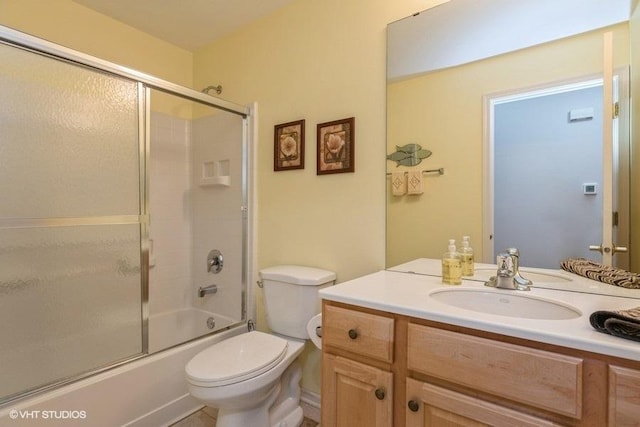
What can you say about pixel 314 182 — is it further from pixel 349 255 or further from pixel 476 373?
pixel 476 373

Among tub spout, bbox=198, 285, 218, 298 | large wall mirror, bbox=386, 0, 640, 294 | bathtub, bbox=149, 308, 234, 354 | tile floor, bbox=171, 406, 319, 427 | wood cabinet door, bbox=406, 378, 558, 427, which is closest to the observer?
wood cabinet door, bbox=406, 378, 558, 427

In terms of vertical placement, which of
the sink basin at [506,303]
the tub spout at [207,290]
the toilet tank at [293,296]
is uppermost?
the sink basin at [506,303]

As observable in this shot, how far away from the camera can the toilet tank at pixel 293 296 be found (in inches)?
64.5

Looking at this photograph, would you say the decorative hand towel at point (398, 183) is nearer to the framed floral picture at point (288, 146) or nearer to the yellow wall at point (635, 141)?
the framed floral picture at point (288, 146)

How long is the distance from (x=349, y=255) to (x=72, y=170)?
1.50m

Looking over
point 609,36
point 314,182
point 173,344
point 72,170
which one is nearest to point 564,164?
point 609,36

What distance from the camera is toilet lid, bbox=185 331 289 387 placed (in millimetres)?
1262

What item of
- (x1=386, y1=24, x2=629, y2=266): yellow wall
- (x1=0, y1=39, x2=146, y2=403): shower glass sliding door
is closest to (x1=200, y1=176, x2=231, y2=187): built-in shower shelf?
(x1=0, y1=39, x2=146, y2=403): shower glass sliding door

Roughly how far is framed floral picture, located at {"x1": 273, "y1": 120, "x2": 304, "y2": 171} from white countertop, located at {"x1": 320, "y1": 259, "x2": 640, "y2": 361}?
0.85 meters

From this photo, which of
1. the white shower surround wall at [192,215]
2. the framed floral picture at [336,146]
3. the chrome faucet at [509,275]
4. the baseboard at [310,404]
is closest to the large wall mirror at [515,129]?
the chrome faucet at [509,275]

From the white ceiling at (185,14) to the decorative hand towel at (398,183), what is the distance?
127cm

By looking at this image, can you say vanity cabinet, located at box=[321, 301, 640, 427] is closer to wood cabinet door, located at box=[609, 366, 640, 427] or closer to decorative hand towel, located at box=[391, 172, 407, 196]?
wood cabinet door, located at box=[609, 366, 640, 427]

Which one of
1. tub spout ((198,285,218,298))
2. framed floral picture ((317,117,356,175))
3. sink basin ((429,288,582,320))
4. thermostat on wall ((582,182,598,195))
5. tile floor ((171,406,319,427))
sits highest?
framed floral picture ((317,117,356,175))

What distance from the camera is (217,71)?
7.66 ft
